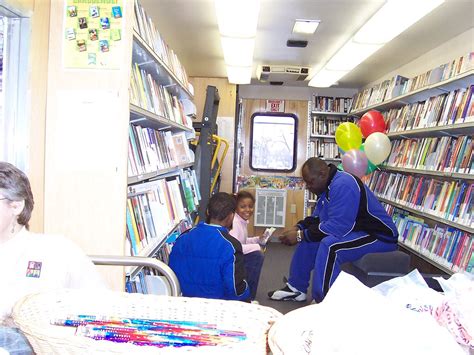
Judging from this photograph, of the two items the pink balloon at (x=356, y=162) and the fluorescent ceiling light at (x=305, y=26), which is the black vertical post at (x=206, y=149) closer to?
the fluorescent ceiling light at (x=305, y=26)

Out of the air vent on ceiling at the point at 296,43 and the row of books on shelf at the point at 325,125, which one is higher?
the air vent on ceiling at the point at 296,43

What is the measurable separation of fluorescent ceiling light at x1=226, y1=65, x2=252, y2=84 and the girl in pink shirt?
8.13ft

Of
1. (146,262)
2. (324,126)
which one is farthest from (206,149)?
(146,262)

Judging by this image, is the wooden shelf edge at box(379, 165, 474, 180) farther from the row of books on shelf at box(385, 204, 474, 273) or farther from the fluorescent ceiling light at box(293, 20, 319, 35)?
the fluorescent ceiling light at box(293, 20, 319, 35)

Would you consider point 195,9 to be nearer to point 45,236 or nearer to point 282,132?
point 45,236

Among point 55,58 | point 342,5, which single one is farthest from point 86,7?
point 342,5

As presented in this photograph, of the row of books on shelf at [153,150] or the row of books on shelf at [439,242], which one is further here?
the row of books on shelf at [439,242]

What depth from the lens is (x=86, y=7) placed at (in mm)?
2209

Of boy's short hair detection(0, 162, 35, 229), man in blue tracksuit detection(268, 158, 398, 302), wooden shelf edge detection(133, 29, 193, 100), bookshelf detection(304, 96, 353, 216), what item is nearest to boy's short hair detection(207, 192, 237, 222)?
wooden shelf edge detection(133, 29, 193, 100)

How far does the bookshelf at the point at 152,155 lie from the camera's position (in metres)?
2.57

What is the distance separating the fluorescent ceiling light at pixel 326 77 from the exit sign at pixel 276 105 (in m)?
1.13

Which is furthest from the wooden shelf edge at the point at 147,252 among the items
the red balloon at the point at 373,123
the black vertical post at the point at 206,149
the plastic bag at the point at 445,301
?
the red balloon at the point at 373,123

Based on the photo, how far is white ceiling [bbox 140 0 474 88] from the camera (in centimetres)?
398

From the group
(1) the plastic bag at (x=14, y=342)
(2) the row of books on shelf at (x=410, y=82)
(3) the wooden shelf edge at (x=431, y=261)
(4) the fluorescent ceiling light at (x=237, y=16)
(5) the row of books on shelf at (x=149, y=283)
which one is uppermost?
(4) the fluorescent ceiling light at (x=237, y=16)
